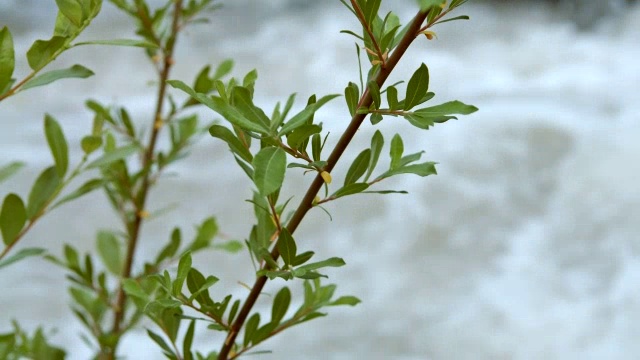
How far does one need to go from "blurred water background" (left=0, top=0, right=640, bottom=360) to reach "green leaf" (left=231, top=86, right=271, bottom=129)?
1137 mm

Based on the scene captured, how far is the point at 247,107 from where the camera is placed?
27 cm

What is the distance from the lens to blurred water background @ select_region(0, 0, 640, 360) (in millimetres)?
1481

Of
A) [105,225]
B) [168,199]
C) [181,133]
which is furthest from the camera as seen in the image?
[168,199]

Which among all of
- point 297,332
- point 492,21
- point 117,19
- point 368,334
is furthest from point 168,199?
point 492,21

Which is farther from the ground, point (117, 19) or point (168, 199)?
point (117, 19)

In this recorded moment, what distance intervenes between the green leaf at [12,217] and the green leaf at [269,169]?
176mm

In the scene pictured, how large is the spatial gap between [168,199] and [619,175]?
103 centimetres

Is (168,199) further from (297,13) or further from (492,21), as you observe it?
(492,21)

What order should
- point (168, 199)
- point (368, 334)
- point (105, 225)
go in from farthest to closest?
point (168, 199)
point (105, 225)
point (368, 334)

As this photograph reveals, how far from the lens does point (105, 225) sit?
5.12 ft

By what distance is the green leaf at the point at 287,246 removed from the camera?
0.29 meters

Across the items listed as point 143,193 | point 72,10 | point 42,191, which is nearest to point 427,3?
point 72,10

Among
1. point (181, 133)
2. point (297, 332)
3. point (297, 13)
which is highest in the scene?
point (297, 13)

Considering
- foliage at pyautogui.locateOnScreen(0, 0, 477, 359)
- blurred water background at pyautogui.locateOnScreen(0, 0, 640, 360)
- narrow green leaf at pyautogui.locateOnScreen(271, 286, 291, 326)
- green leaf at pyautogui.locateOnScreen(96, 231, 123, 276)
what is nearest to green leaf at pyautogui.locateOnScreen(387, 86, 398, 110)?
foliage at pyautogui.locateOnScreen(0, 0, 477, 359)
